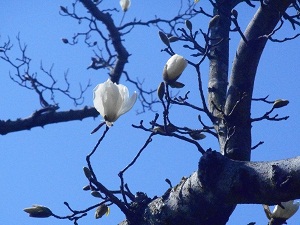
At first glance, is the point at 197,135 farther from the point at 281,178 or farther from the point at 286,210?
the point at 281,178

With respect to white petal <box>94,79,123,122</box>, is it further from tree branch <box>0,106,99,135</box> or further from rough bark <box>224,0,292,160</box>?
tree branch <box>0,106,99,135</box>

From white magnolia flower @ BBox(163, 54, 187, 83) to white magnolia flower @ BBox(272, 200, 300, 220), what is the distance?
57 centimetres

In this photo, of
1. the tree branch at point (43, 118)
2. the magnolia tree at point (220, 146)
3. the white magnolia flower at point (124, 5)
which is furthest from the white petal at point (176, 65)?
the white magnolia flower at point (124, 5)

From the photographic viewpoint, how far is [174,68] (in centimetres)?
176

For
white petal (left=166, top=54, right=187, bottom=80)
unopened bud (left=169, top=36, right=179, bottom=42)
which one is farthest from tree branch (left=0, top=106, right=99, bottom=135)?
white petal (left=166, top=54, right=187, bottom=80)

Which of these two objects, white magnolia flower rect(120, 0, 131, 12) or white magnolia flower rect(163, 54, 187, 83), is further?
white magnolia flower rect(120, 0, 131, 12)

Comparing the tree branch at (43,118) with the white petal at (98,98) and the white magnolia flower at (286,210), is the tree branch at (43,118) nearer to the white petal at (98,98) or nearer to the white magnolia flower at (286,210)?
the white petal at (98,98)

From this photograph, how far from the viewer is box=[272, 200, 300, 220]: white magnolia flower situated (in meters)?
1.60

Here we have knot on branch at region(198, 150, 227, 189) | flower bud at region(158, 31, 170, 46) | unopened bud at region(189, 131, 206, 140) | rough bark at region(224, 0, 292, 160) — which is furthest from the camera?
flower bud at region(158, 31, 170, 46)

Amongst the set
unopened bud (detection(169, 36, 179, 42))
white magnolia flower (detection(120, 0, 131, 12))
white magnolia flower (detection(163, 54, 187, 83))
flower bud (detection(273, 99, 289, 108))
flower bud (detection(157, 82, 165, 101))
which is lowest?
flower bud (detection(273, 99, 289, 108))

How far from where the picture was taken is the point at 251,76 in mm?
1814

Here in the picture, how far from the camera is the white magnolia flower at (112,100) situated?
1723 mm

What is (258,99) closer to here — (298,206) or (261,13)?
(261,13)

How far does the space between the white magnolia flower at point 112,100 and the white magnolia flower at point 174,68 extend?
0.14 m
